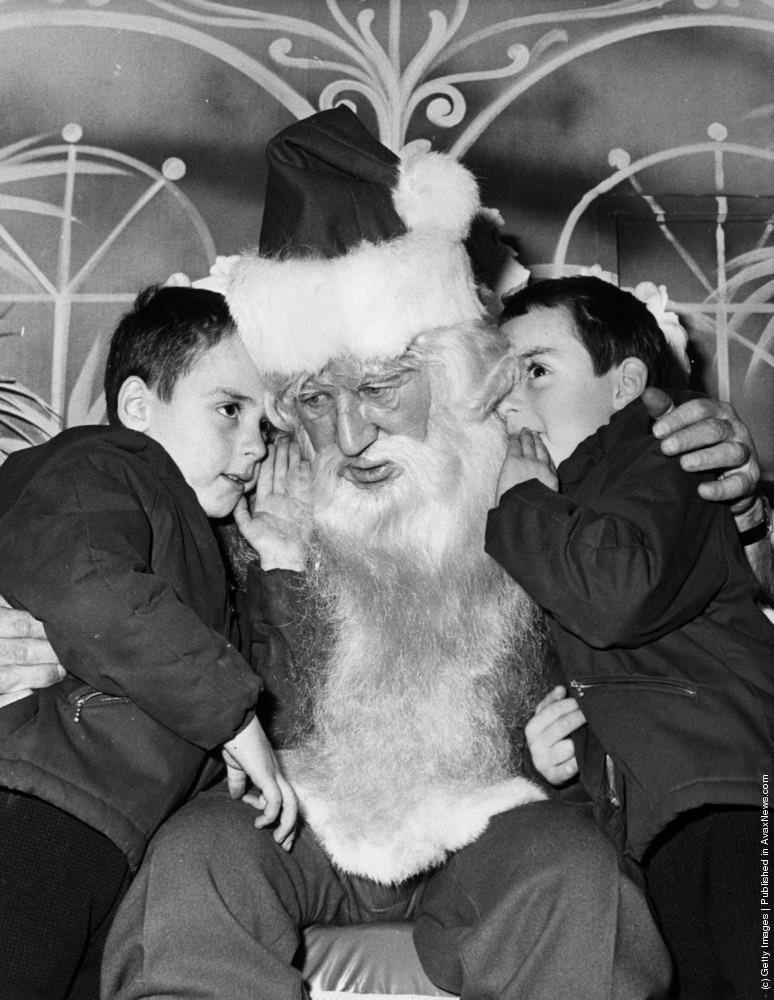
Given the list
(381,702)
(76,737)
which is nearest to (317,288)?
(381,702)

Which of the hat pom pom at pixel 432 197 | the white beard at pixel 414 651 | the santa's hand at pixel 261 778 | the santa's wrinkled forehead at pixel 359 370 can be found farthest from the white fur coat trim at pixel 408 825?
the hat pom pom at pixel 432 197

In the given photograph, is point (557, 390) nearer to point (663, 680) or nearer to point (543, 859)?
point (663, 680)

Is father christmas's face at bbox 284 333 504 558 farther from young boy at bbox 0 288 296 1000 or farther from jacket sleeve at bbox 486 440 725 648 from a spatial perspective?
young boy at bbox 0 288 296 1000

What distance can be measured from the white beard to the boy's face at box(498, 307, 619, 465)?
74mm

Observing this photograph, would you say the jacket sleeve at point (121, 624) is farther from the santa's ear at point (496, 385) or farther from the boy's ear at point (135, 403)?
the santa's ear at point (496, 385)

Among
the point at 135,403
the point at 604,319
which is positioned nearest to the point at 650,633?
the point at 604,319

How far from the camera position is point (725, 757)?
5.24 ft

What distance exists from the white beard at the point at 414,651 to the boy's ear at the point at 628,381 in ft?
0.72

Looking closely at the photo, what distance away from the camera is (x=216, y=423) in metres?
2.03

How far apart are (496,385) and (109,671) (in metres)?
0.85

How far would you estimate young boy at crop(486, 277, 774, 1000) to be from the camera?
1593 mm

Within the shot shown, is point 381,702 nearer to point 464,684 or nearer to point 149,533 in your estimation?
point 464,684

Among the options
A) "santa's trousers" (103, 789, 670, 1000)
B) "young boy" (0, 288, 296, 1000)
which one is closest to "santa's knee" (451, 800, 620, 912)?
"santa's trousers" (103, 789, 670, 1000)

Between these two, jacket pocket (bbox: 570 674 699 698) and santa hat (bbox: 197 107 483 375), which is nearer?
jacket pocket (bbox: 570 674 699 698)
